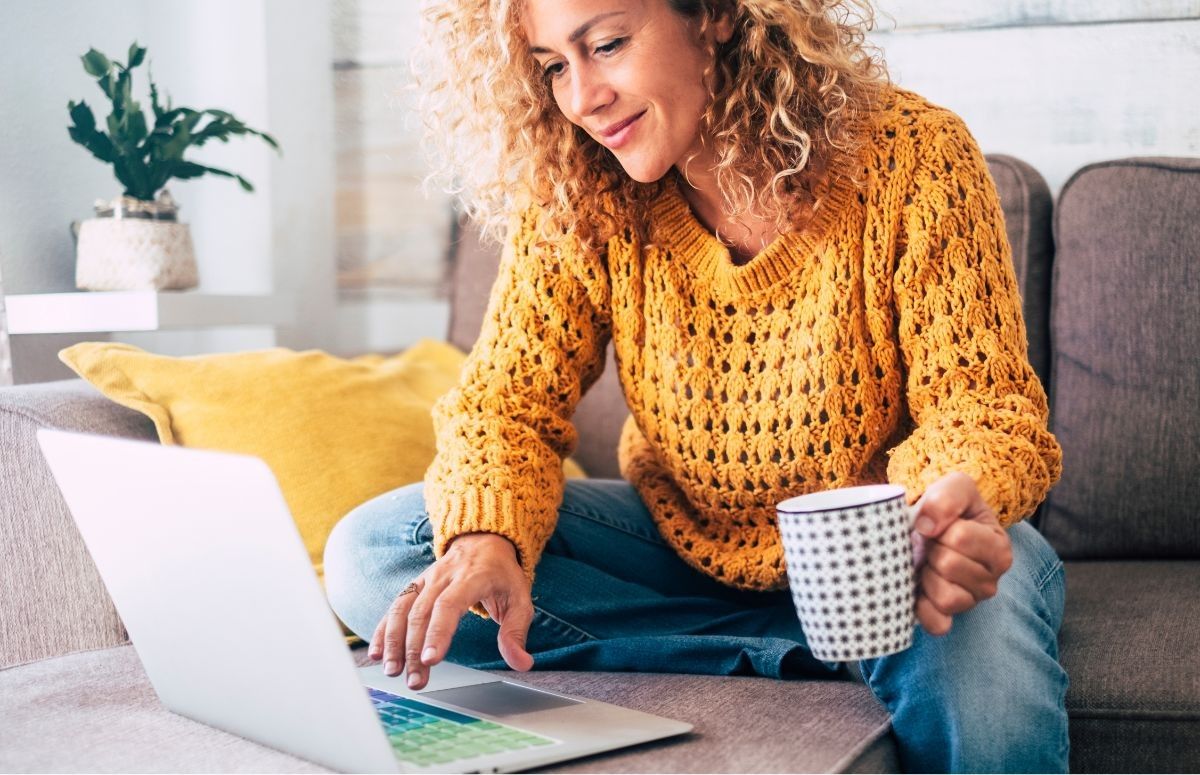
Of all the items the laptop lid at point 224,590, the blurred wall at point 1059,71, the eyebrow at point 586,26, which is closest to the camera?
the laptop lid at point 224,590

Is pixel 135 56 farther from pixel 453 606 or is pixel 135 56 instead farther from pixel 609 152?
pixel 453 606

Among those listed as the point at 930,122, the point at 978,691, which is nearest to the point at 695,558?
the point at 978,691

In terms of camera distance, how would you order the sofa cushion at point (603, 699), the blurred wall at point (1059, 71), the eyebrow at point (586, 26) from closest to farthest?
the sofa cushion at point (603, 699) → the eyebrow at point (586, 26) → the blurred wall at point (1059, 71)

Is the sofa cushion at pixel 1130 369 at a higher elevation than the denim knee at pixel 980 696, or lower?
higher

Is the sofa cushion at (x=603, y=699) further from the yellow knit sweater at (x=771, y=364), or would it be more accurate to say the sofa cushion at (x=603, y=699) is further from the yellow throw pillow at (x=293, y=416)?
the yellow throw pillow at (x=293, y=416)

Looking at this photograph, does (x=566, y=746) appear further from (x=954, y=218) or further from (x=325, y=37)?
(x=325, y=37)

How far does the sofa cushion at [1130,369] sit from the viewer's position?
4.43ft

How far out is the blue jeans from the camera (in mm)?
865

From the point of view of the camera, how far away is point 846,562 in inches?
28.8

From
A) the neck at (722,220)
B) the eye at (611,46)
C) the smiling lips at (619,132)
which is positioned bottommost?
the neck at (722,220)

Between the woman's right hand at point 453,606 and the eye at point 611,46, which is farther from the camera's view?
the eye at point 611,46

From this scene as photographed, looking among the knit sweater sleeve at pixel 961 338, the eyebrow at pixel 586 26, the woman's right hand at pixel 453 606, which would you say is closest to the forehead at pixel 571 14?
the eyebrow at pixel 586 26

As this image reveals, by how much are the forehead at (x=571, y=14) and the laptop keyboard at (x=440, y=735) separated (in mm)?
622

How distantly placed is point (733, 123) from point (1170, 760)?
2.28 feet
